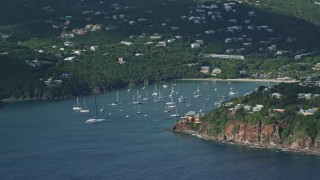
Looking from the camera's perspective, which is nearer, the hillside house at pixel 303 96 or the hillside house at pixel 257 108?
the hillside house at pixel 257 108

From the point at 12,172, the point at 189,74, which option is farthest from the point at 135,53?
the point at 12,172

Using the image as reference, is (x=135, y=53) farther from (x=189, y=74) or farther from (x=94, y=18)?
(x=94, y=18)

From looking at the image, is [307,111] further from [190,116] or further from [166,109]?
[166,109]

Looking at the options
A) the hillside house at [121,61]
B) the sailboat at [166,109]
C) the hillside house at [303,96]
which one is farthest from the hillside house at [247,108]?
the hillside house at [121,61]

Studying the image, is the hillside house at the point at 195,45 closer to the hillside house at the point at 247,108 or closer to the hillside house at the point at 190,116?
the hillside house at the point at 190,116

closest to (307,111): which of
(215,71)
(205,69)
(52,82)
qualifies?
(52,82)

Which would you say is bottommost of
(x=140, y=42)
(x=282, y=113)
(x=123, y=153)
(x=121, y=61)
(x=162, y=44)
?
(x=123, y=153)
